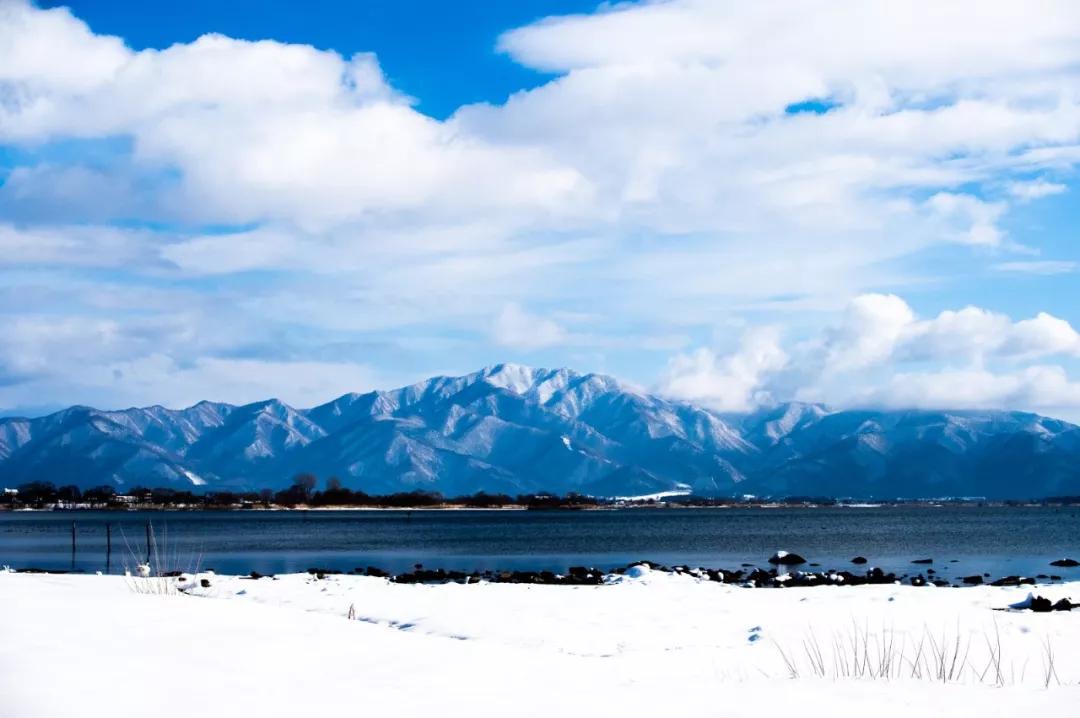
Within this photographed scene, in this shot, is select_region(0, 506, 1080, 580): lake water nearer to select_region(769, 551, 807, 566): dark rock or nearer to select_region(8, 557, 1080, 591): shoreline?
select_region(769, 551, 807, 566): dark rock

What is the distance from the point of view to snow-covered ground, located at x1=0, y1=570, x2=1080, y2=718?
12867 mm

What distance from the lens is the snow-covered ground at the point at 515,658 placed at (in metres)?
12.9

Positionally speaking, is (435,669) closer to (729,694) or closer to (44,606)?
(729,694)

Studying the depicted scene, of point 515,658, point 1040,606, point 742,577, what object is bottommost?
point 742,577

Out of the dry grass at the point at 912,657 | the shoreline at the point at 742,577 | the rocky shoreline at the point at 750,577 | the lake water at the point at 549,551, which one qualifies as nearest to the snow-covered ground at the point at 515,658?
the dry grass at the point at 912,657

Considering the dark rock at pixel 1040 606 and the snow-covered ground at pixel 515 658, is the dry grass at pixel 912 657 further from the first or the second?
the dark rock at pixel 1040 606

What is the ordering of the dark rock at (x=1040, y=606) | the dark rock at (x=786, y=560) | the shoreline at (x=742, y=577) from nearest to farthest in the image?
the dark rock at (x=1040, y=606), the shoreline at (x=742, y=577), the dark rock at (x=786, y=560)

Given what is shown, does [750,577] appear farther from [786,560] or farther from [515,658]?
[515,658]

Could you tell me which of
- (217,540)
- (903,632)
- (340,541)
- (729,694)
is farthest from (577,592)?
(217,540)

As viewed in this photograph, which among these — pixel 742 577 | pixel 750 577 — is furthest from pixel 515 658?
pixel 742 577

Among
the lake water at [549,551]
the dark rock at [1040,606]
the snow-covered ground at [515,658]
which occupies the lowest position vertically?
the lake water at [549,551]

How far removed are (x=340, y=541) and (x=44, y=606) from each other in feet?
286

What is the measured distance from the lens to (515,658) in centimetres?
1738

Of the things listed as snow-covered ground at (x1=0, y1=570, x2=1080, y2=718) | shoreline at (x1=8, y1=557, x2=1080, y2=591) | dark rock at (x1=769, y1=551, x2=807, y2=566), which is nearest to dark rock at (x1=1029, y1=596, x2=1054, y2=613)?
snow-covered ground at (x1=0, y1=570, x2=1080, y2=718)
